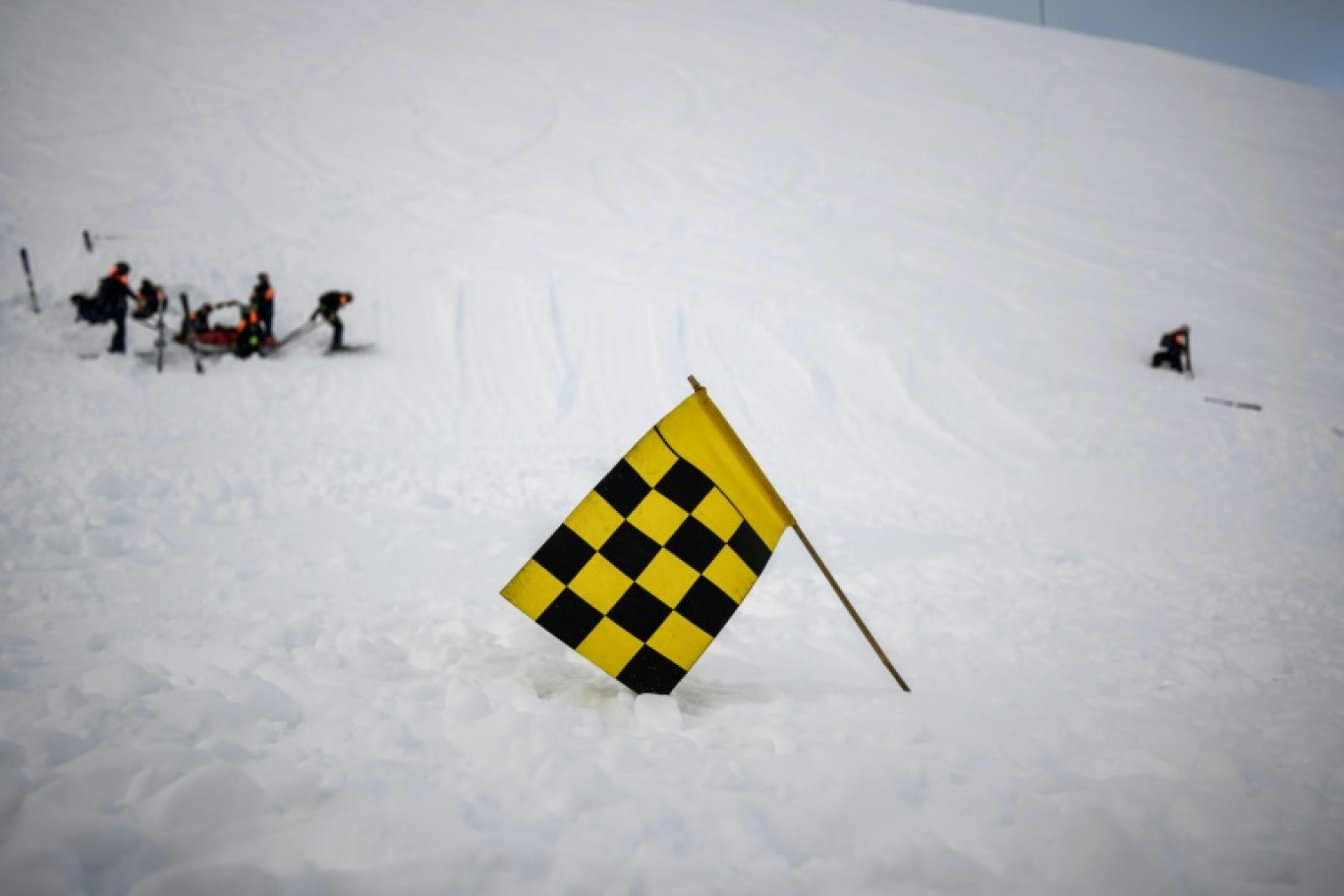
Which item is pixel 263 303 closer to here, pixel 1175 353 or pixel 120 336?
pixel 120 336

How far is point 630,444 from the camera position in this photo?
367 inches

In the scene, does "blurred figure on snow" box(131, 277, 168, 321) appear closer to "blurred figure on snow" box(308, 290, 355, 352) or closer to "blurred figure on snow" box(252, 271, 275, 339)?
"blurred figure on snow" box(252, 271, 275, 339)

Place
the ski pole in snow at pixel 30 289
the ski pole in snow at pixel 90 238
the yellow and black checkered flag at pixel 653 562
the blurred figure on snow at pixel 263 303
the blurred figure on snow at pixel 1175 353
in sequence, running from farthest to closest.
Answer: the blurred figure on snow at pixel 1175 353
the ski pole in snow at pixel 90 238
the blurred figure on snow at pixel 263 303
the ski pole in snow at pixel 30 289
the yellow and black checkered flag at pixel 653 562

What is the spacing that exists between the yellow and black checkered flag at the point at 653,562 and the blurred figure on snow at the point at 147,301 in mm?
10169

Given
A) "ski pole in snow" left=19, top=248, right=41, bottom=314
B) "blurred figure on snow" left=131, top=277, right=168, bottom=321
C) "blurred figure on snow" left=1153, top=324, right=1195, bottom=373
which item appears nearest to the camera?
"blurred figure on snow" left=131, top=277, right=168, bottom=321

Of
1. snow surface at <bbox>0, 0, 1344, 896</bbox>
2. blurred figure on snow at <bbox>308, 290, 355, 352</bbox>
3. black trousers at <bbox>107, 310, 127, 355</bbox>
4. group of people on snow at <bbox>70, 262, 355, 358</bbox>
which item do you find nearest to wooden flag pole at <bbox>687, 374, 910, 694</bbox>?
snow surface at <bbox>0, 0, 1344, 896</bbox>

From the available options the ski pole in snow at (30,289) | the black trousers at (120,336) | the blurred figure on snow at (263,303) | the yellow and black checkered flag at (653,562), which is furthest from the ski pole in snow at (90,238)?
the yellow and black checkered flag at (653,562)

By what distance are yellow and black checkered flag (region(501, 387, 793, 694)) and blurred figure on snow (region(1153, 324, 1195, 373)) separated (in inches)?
509

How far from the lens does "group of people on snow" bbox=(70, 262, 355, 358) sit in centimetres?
968

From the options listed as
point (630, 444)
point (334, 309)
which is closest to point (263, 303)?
point (334, 309)

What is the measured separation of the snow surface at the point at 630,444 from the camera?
218 centimetres

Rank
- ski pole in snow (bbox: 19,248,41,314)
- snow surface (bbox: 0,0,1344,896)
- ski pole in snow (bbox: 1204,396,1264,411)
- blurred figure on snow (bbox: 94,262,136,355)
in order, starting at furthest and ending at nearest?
1. ski pole in snow (bbox: 1204,396,1264,411)
2. ski pole in snow (bbox: 19,248,41,314)
3. blurred figure on snow (bbox: 94,262,136,355)
4. snow surface (bbox: 0,0,1344,896)

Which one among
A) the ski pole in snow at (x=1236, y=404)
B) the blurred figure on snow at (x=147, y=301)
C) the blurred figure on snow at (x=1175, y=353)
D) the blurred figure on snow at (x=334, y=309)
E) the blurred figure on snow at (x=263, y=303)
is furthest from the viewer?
the blurred figure on snow at (x=1175, y=353)

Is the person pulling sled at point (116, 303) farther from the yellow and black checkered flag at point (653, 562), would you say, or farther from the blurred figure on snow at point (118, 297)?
the yellow and black checkered flag at point (653, 562)
